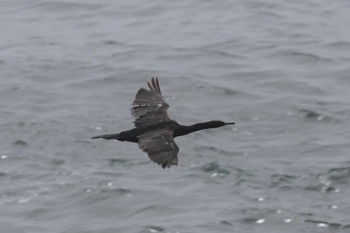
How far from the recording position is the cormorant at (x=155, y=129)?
1126 cm

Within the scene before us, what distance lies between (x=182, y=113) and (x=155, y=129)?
790 centimetres

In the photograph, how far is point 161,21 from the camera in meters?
25.4

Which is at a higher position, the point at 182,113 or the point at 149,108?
the point at 149,108

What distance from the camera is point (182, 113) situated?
65.3ft

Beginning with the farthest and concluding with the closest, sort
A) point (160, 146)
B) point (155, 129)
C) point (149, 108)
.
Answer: point (149, 108)
point (155, 129)
point (160, 146)

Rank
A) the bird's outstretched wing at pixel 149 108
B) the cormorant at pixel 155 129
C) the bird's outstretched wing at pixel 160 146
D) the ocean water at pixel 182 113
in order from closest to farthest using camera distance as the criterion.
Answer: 1. the bird's outstretched wing at pixel 160 146
2. the cormorant at pixel 155 129
3. the bird's outstretched wing at pixel 149 108
4. the ocean water at pixel 182 113

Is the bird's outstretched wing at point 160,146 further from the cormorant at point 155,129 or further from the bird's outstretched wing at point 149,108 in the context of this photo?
the bird's outstretched wing at point 149,108

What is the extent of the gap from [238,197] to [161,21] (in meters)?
9.00

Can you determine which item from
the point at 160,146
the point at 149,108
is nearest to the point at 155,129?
the point at 160,146

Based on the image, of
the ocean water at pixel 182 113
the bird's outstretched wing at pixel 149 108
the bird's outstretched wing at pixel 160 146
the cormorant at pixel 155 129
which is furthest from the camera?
the ocean water at pixel 182 113

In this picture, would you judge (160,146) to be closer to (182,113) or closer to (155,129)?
(155,129)

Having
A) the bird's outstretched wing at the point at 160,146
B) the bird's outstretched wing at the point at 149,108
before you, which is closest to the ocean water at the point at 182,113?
the bird's outstretched wing at the point at 149,108

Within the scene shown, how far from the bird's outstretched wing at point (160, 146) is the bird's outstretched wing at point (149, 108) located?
0.55 meters

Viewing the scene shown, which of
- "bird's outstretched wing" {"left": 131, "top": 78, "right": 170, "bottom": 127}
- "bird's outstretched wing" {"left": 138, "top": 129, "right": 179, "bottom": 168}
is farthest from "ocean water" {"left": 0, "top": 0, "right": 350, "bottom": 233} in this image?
"bird's outstretched wing" {"left": 138, "top": 129, "right": 179, "bottom": 168}
